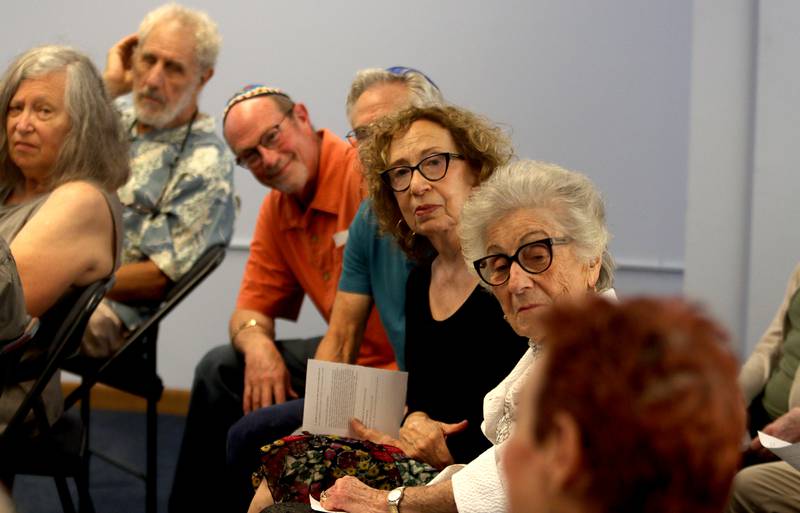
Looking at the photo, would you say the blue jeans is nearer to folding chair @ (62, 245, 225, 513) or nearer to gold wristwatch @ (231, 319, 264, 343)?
folding chair @ (62, 245, 225, 513)

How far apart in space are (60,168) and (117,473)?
73.0 inches

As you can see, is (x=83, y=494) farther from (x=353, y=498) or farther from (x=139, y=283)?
(x=353, y=498)

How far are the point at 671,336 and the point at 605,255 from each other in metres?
1.24

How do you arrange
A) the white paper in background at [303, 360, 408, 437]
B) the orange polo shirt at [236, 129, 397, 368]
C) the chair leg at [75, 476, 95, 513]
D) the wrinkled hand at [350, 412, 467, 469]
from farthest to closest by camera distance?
the orange polo shirt at [236, 129, 397, 368] < the chair leg at [75, 476, 95, 513] < the white paper in background at [303, 360, 408, 437] < the wrinkled hand at [350, 412, 467, 469]

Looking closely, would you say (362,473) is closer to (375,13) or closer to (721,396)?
(721,396)

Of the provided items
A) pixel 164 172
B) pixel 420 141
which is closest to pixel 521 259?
pixel 420 141

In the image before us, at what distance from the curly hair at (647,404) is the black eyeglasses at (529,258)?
1076 mm

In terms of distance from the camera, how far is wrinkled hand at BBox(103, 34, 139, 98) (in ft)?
13.6

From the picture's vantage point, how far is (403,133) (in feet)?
8.18

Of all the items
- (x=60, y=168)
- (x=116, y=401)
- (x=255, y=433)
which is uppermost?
(x=60, y=168)

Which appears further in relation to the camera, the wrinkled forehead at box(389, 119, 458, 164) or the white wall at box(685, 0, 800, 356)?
the white wall at box(685, 0, 800, 356)

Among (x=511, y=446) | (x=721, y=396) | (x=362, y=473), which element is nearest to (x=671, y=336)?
(x=721, y=396)

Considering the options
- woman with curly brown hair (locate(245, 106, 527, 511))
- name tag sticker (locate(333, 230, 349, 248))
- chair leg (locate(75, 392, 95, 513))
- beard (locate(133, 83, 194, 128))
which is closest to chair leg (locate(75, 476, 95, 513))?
chair leg (locate(75, 392, 95, 513))

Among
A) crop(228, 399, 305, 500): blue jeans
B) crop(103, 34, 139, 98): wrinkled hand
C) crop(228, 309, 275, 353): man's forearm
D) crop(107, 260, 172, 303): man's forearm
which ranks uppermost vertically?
crop(103, 34, 139, 98): wrinkled hand
